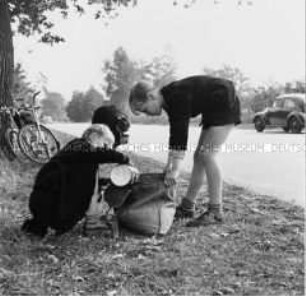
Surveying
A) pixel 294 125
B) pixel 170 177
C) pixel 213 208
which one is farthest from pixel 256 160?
pixel 294 125

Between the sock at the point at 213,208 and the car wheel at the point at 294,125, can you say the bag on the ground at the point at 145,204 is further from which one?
the car wheel at the point at 294,125

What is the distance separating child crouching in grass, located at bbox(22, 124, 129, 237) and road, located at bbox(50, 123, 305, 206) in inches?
95.0

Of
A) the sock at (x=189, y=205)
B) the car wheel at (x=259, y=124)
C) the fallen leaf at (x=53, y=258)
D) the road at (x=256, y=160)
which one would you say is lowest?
the fallen leaf at (x=53, y=258)

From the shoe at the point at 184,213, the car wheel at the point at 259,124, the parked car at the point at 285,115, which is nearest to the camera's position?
the shoe at the point at 184,213

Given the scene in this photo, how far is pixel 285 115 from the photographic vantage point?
1750cm

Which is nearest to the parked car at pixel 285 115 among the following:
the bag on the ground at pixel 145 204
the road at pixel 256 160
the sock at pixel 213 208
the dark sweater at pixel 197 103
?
the road at pixel 256 160

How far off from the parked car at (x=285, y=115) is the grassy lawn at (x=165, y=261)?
12.5 metres

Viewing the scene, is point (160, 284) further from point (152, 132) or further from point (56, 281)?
point (152, 132)

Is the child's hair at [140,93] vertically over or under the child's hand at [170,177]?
over

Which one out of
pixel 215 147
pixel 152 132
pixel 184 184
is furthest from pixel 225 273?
pixel 152 132

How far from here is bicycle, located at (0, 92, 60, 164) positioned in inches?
298

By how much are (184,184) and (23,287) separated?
11.8ft

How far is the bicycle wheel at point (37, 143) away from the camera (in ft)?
25.0

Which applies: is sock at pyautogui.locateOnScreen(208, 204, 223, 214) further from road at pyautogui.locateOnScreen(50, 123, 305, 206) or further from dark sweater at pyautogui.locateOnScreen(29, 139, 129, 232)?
road at pyautogui.locateOnScreen(50, 123, 305, 206)
